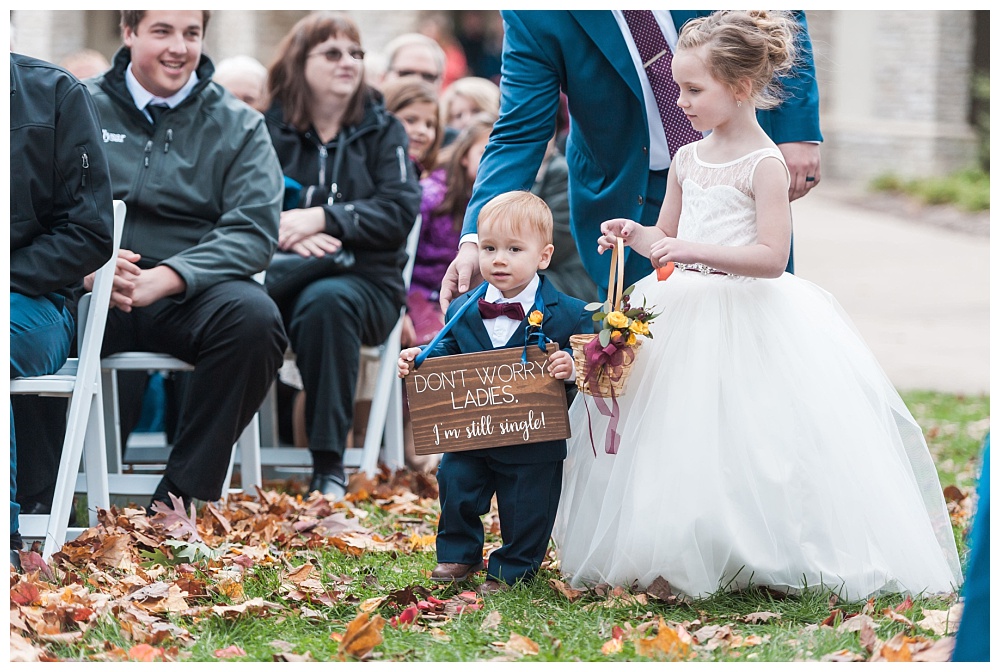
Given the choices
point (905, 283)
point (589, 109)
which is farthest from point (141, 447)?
point (905, 283)

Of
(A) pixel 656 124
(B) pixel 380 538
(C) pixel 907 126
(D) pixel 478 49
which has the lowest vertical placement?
(B) pixel 380 538

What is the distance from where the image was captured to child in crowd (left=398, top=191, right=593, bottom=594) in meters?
3.37

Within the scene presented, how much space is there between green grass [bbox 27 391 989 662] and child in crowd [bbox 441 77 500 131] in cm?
439

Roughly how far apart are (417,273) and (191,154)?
196 cm

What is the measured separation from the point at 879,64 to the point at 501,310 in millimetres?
19694

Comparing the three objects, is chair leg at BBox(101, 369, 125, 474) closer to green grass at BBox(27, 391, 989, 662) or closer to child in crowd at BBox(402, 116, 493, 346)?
green grass at BBox(27, 391, 989, 662)

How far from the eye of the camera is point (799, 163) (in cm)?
356

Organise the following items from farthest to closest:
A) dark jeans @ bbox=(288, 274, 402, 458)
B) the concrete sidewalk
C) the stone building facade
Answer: the stone building facade, the concrete sidewalk, dark jeans @ bbox=(288, 274, 402, 458)

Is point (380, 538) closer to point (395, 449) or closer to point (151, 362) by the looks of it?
point (151, 362)

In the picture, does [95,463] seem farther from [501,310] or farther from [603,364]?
[603,364]

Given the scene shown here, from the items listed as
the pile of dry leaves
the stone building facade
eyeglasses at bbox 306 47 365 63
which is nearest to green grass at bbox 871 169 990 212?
the stone building facade

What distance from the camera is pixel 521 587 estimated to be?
3.40m

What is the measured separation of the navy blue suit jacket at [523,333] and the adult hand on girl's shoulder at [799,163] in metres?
0.70

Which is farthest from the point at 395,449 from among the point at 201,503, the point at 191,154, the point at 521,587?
the point at 521,587
